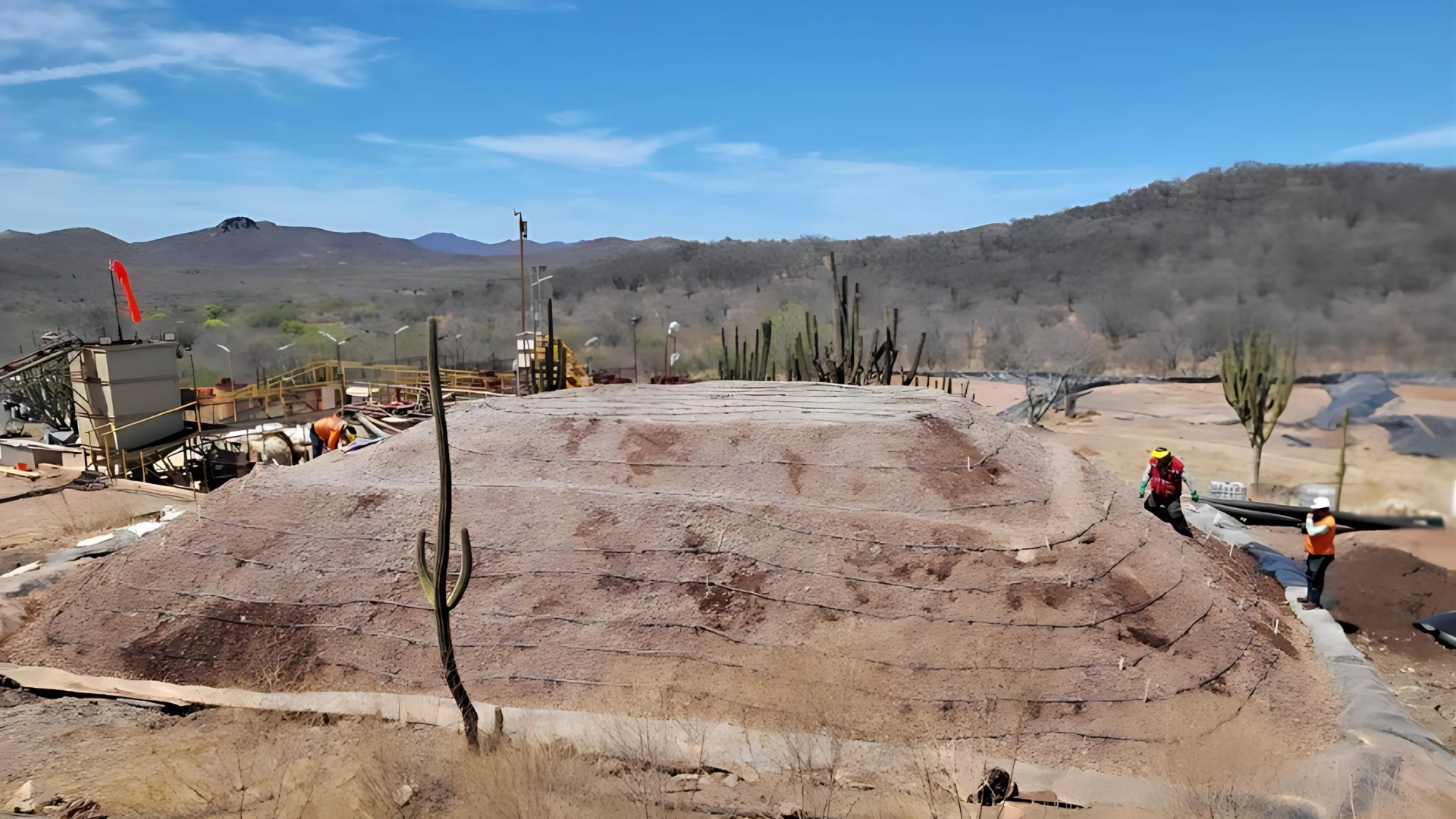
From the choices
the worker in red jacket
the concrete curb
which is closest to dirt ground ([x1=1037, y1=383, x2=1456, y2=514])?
the concrete curb

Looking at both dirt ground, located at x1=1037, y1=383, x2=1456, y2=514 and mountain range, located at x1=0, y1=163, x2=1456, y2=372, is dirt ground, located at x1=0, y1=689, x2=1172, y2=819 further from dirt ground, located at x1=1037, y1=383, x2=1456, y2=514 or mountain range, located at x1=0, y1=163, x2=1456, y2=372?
dirt ground, located at x1=1037, y1=383, x2=1456, y2=514

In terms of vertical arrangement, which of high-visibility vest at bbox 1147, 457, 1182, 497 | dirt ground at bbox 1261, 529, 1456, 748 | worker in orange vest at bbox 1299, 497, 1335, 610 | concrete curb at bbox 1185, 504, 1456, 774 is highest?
high-visibility vest at bbox 1147, 457, 1182, 497

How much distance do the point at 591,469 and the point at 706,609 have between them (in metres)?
2.67

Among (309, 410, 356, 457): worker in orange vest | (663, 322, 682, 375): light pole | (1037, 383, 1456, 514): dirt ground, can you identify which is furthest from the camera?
(663, 322, 682, 375): light pole

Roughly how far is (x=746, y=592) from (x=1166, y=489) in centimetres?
567

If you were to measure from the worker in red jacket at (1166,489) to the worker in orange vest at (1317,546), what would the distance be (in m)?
1.29

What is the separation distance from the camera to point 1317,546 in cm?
1014

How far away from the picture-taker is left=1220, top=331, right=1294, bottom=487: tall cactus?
55.4 ft

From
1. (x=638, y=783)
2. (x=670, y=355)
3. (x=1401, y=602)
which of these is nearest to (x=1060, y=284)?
(x=670, y=355)

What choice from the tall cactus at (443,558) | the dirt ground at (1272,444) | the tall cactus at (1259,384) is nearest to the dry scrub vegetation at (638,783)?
the tall cactus at (443,558)

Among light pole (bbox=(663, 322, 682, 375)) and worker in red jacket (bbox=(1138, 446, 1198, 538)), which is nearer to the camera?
worker in red jacket (bbox=(1138, 446, 1198, 538))

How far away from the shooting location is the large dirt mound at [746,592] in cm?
797

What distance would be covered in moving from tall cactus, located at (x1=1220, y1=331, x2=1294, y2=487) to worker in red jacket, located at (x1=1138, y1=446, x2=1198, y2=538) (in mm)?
7169

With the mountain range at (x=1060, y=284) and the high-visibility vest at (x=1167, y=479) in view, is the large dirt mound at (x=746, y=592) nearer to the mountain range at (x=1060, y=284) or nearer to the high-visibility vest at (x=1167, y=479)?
the high-visibility vest at (x=1167, y=479)
